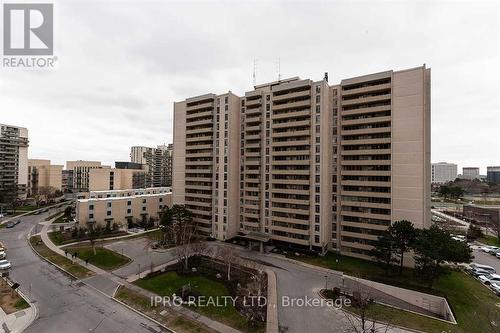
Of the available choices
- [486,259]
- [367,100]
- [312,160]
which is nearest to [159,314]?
[312,160]

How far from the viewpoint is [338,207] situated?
49.8m

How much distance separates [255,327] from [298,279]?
13996 mm

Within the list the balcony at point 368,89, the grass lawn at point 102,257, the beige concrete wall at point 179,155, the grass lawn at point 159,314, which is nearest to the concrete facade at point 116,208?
the beige concrete wall at point 179,155

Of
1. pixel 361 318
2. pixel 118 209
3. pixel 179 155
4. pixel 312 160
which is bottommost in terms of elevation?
pixel 361 318

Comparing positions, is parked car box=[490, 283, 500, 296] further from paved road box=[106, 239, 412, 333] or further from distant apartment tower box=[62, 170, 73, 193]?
distant apartment tower box=[62, 170, 73, 193]

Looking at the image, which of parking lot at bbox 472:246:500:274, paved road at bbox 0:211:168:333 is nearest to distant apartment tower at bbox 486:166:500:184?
parking lot at bbox 472:246:500:274

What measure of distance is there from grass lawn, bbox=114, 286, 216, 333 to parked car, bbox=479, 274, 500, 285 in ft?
159

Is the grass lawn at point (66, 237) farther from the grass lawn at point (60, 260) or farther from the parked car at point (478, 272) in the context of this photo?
the parked car at point (478, 272)

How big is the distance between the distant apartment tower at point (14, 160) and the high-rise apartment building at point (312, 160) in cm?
9559

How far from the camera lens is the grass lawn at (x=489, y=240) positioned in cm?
6262

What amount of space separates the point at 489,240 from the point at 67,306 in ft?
316

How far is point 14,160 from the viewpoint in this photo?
4205 inches

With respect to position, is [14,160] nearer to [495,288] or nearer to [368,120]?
[368,120]

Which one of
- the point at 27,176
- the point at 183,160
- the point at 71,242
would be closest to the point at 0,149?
the point at 27,176
